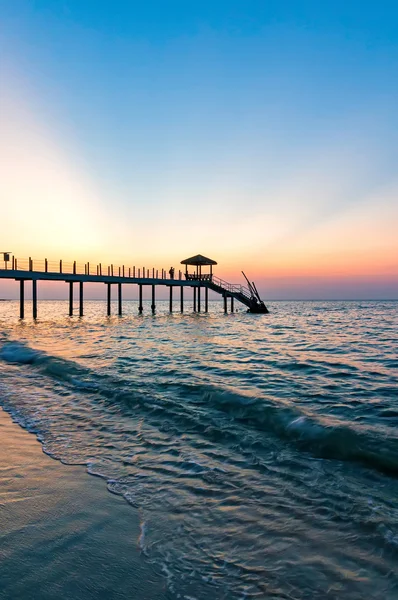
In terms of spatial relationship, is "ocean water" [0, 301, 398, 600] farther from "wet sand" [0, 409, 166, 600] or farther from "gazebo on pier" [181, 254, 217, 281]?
"gazebo on pier" [181, 254, 217, 281]

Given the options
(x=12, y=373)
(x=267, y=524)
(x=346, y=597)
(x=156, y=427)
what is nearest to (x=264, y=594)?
(x=346, y=597)

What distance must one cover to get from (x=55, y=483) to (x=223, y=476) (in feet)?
6.33

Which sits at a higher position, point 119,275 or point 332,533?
point 119,275

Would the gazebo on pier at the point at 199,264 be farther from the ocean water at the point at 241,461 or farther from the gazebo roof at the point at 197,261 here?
the ocean water at the point at 241,461

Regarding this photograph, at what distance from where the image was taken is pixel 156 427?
636 cm

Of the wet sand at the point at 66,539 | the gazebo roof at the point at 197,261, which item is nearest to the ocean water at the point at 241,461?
the wet sand at the point at 66,539

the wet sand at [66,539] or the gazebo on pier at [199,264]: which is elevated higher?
the gazebo on pier at [199,264]

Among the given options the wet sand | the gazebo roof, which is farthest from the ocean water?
the gazebo roof

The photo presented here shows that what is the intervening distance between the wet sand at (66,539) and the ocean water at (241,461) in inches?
7.0

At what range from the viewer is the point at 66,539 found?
309 cm

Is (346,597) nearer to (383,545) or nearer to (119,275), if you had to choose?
(383,545)

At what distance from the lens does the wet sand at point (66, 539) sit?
2549mm

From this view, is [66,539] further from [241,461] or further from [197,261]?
[197,261]

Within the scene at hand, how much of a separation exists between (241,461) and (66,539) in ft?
8.28
